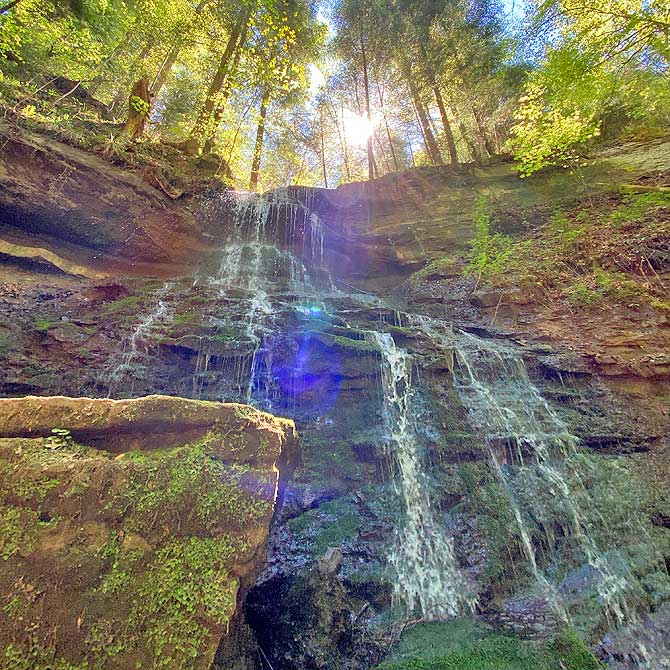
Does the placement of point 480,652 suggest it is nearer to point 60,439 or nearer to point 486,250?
point 60,439

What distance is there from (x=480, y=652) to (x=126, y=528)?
3.54m

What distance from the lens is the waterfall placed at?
434 centimetres

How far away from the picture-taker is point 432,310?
10.1 meters

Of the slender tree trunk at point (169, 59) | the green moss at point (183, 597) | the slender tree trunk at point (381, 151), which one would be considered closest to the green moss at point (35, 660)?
the green moss at point (183, 597)

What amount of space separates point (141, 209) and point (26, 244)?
2853 mm

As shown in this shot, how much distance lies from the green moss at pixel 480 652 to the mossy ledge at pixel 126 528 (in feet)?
7.34

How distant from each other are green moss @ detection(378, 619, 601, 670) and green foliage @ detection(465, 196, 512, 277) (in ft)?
26.3

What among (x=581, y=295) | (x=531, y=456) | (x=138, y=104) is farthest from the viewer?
(x=138, y=104)

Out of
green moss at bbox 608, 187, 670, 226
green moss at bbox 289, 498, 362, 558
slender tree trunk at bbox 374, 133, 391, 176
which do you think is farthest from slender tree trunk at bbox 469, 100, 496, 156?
green moss at bbox 289, 498, 362, 558

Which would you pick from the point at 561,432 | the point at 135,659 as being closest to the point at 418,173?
the point at 561,432

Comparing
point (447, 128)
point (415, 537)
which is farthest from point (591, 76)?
point (415, 537)

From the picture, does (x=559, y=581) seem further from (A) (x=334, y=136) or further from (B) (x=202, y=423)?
(A) (x=334, y=136)

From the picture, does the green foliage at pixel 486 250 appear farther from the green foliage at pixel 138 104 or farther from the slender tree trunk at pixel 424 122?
the green foliage at pixel 138 104

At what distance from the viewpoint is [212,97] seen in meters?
13.9
